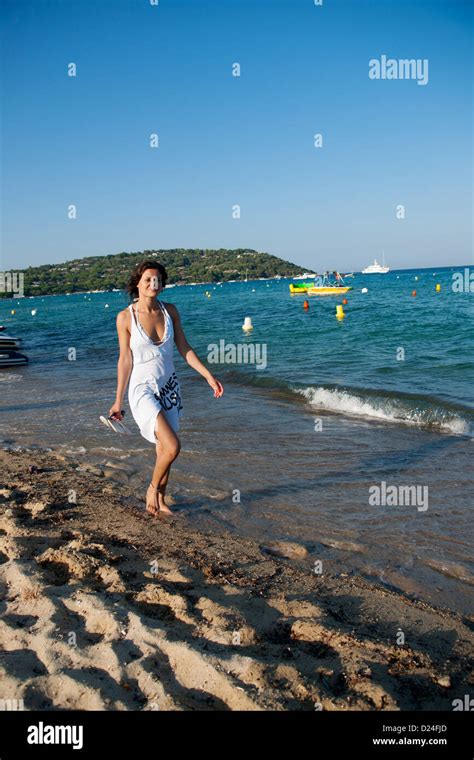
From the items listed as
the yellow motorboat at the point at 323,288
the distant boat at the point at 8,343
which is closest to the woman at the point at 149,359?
the distant boat at the point at 8,343

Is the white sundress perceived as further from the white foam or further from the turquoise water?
the white foam

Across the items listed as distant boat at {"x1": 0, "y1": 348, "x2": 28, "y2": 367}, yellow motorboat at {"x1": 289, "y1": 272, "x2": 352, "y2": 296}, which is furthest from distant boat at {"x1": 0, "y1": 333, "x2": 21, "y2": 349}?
yellow motorboat at {"x1": 289, "y1": 272, "x2": 352, "y2": 296}

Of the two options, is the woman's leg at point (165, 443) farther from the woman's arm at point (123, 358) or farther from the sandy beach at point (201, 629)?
the sandy beach at point (201, 629)

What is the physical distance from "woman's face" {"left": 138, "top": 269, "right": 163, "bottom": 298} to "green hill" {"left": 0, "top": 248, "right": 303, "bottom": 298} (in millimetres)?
86899

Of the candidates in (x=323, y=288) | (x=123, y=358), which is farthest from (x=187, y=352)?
(x=323, y=288)

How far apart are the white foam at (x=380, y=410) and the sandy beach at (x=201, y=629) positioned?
5.24m

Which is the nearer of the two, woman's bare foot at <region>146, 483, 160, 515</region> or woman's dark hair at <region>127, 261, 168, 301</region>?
woman's dark hair at <region>127, 261, 168, 301</region>

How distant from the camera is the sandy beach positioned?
2525 mm

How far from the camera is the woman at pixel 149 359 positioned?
472 centimetres

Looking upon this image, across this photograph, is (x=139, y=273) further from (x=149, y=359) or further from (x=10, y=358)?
(x=10, y=358)

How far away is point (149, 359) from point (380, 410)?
6186 millimetres

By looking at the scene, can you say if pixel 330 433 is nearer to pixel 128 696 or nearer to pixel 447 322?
pixel 128 696
